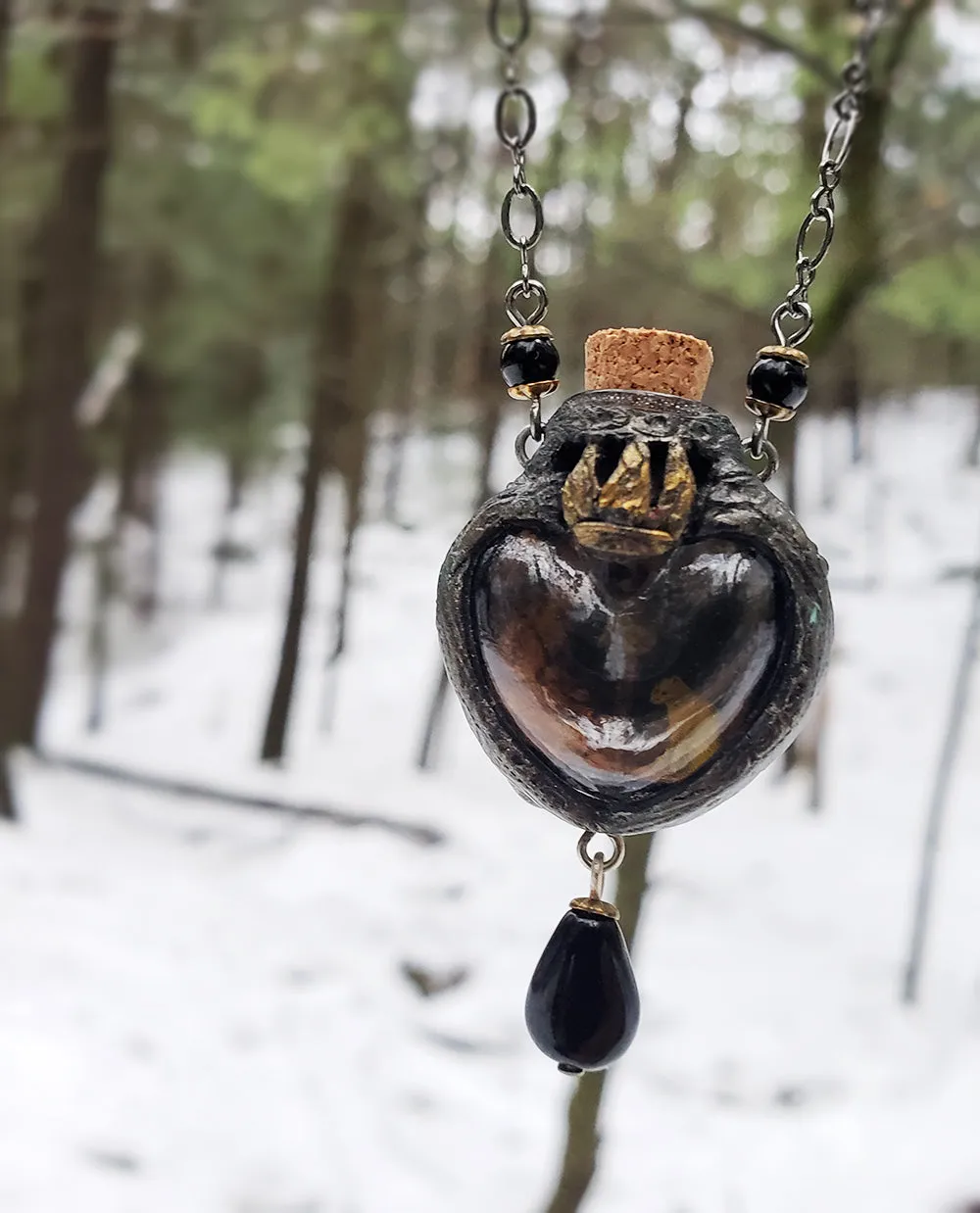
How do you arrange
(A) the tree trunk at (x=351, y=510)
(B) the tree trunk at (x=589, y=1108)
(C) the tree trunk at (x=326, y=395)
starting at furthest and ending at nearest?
(C) the tree trunk at (x=326, y=395)
(A) the tree trunk at (x=351, y=510)
(B) the tree trunk at (x=589, y=1108)

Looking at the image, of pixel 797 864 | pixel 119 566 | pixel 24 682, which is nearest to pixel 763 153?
pixel 797 864

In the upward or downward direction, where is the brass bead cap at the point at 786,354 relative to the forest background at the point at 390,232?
downward

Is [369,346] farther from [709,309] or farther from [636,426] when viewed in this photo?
[636,426]

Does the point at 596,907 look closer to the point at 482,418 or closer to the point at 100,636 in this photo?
the point at 482,418

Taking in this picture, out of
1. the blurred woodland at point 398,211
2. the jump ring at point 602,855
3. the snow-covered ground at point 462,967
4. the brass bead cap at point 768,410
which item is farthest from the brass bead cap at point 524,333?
the snow-covered ground at point 462,967

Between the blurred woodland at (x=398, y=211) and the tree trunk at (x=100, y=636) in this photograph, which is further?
the tree trunk at (x=100, y=636)

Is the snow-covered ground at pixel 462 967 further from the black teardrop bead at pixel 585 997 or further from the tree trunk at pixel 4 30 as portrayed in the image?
the tree trunk at pixel 4 30

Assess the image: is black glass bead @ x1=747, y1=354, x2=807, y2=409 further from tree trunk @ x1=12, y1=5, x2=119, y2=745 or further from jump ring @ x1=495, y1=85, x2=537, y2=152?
tree trunk @ x1=12, y1=5, x2=119, y2=745
